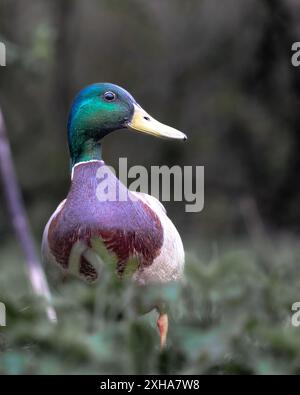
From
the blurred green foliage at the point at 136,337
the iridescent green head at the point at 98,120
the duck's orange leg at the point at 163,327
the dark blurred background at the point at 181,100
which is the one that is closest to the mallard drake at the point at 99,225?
the iridescent green head at the point at 98,120

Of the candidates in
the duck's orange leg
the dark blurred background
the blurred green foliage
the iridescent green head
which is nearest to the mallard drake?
the iridescent green head

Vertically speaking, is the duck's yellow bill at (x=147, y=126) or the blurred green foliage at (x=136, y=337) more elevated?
the duck's yellow bill at (x=147, y=126)

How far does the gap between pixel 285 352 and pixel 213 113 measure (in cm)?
1148

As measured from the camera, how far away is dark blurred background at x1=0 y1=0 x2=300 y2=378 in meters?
12.4

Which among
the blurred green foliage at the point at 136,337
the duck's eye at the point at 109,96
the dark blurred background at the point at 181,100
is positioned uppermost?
the dark blurred background at the point at 181,100

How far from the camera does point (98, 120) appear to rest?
4457 millimetres

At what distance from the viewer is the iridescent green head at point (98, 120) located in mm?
4434

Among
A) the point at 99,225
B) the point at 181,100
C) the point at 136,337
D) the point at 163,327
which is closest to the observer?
the point at 136,337

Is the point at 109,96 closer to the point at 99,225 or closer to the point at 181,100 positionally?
the point at 99,225

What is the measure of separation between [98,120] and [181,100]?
952 cm

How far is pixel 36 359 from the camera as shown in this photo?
214cm
